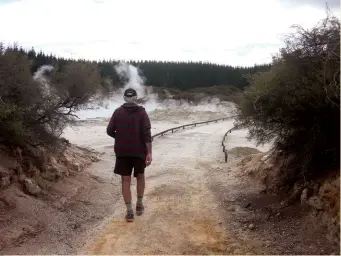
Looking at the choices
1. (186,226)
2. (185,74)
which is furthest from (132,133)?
(185,74)

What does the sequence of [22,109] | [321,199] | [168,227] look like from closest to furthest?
[321,199] → [168,227] → [22,109]

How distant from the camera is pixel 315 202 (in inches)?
194

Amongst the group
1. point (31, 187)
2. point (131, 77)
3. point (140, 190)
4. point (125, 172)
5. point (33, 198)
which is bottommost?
point (33, 198)

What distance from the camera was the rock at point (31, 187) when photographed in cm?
625

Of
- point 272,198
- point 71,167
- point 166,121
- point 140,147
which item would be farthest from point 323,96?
point 166,121

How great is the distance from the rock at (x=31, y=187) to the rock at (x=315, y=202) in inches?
164

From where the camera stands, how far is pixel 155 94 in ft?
194

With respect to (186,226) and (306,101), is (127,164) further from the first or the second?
(306,101)

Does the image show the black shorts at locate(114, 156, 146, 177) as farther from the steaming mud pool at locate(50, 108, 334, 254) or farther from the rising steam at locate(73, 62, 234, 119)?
the rising steam at locate(73, 62, 234, 119)

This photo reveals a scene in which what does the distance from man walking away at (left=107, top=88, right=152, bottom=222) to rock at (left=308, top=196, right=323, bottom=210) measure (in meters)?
2.20

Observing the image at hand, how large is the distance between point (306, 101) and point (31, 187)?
14.5 ft

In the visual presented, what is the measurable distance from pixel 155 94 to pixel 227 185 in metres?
51.3

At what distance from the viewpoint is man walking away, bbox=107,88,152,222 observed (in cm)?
539

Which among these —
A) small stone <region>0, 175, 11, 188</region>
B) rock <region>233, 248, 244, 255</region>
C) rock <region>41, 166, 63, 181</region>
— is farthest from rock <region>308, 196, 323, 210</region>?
rock <region>41, 166, 63, 181</region>
